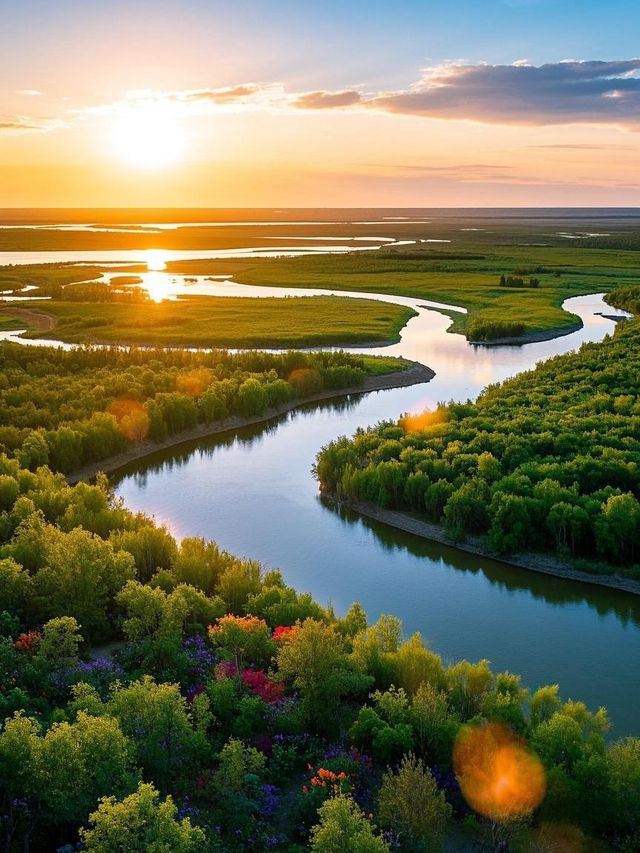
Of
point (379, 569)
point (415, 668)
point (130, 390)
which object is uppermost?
point (130, 390)

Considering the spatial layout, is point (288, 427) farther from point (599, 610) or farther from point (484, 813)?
point (484, 813)

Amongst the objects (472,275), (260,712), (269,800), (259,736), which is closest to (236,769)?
(269,800)

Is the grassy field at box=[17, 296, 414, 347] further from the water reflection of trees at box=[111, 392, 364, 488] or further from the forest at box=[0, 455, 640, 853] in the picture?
the forest at box=[0, 455, 640, 853]

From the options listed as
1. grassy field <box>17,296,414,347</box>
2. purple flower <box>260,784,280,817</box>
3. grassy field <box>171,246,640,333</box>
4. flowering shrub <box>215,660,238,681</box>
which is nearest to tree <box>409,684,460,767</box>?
purple flower <box>260,784,280,817</box>

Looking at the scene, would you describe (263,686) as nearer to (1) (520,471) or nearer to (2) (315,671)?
(2) (315,671)

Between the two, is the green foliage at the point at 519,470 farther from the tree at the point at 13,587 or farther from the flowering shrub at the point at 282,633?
the tree at the point at 13,587

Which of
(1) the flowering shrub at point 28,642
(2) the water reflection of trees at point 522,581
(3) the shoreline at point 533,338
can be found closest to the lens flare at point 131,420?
(2) the water reflection of trees at point 522,581
